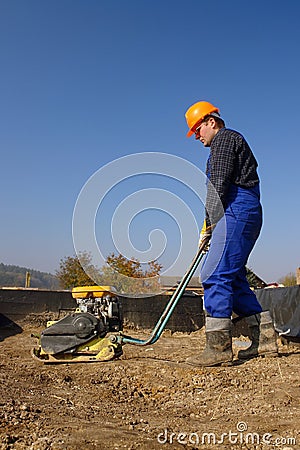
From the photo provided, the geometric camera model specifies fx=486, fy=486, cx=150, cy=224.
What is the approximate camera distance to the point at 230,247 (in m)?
3.53

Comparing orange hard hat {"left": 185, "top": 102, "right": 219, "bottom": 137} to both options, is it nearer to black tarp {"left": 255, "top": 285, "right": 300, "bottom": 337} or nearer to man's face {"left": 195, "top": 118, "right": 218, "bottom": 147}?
man's face {"left": 195, "top": 118, "right": 218, "bottom": 147}

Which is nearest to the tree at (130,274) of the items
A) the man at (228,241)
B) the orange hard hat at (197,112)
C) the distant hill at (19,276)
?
the man at (228,241)

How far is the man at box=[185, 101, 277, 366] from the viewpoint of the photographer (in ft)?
11.5

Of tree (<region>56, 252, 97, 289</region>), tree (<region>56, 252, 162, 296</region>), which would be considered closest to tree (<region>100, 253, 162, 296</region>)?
tree (<region>56, 252, 162, 296</region>)

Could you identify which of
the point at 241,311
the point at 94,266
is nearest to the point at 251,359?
the point at 241,311

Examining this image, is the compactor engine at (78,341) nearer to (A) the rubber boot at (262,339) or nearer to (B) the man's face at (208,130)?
(A) the rubber boot at (262,339)

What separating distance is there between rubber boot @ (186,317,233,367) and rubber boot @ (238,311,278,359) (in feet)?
0.93

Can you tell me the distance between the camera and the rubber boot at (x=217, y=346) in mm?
3484

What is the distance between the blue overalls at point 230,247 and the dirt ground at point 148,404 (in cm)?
49

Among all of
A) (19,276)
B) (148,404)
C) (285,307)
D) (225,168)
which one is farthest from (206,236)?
(19,276)

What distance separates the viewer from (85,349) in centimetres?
384

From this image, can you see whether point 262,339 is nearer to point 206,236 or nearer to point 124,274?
point 206,236

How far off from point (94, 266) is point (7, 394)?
2.34 m

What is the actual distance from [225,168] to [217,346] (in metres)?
1.29
